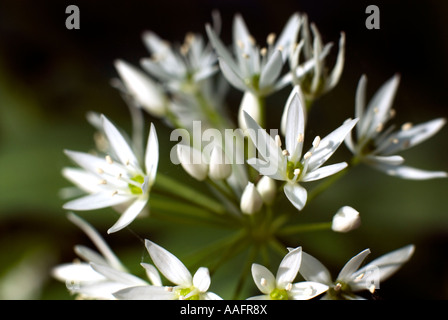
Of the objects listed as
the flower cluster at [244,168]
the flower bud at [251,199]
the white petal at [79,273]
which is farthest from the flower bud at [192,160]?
the white petal at [79,273]

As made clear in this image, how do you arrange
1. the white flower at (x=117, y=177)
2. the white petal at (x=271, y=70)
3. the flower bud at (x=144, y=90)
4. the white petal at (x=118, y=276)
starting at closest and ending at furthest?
the white petal at (x=118, y=276)
the white flower at (x=117, y=177)
the white petal at (x=271, y=70)
the flower bud at (x=144, y=90)

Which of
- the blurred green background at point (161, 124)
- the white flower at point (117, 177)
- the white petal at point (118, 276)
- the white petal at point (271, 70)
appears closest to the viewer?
the white petal at point (118, 276)

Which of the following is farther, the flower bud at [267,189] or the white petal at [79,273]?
the white petal at [79,273]

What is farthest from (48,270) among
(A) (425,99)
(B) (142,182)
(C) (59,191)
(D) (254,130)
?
(A) (425,99)

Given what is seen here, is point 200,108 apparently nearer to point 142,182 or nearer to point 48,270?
point 142,182

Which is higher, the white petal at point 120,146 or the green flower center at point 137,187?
the white petal at point 120,146

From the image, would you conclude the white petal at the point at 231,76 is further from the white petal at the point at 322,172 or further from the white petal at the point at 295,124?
the white petal at the point at 322,172

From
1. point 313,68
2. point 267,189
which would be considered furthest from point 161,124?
point 267,189
